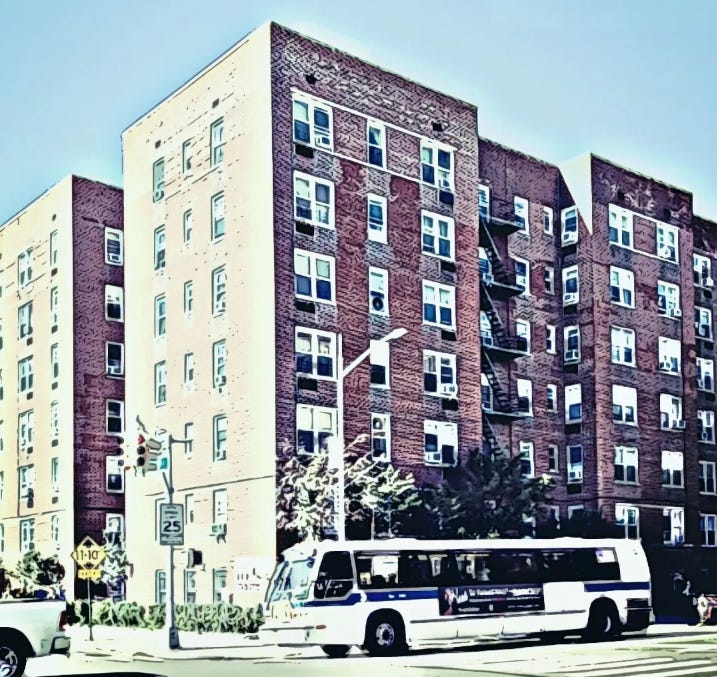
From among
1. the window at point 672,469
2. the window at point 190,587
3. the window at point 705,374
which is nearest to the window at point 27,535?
the window at point 190,587

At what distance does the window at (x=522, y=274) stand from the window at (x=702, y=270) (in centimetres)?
1123

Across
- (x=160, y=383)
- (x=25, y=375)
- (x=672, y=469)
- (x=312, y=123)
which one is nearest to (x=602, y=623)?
(x=312, y=123)

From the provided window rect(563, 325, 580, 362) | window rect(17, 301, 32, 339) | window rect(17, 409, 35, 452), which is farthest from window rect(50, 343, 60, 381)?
window rect(563, 325, 580, 362)

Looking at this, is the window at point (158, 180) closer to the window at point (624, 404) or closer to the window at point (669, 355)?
the window at point (624, 404)

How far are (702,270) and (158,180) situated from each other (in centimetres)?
2773

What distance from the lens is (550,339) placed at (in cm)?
5616

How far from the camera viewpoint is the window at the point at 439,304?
159ft

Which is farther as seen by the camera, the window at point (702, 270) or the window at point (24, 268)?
the window at point (702, 270)

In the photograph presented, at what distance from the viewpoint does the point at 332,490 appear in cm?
4066

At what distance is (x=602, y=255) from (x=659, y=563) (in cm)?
1331

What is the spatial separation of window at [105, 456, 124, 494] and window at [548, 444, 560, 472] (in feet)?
60.4

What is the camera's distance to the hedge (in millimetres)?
39406

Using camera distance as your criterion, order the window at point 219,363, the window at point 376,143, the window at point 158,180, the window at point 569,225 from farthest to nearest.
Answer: the window at point 569,225 < the window at point 158,180 < the window at point 376,143 < the window at point 219,363

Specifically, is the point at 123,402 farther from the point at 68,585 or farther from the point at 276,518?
the point at 276,518
